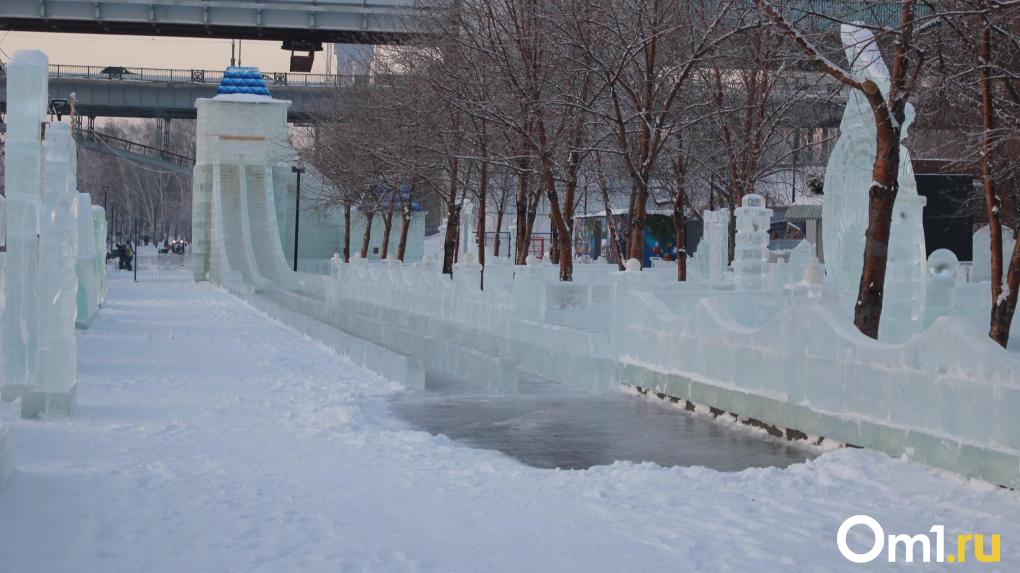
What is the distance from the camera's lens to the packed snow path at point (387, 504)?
22.9 feet

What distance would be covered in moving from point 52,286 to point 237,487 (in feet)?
14.0

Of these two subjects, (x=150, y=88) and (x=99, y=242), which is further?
(x=150, y=88)

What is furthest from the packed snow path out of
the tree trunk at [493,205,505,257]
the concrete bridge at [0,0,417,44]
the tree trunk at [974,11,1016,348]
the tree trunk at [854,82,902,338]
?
the concrete bridge at [0,0,417,44]

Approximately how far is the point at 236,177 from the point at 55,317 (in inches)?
1738

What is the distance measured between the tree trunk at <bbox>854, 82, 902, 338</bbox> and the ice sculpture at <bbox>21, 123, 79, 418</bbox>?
7.76 meters

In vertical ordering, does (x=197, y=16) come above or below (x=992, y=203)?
above

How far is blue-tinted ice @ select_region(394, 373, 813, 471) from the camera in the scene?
34.8ft

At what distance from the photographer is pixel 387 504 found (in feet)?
27.4

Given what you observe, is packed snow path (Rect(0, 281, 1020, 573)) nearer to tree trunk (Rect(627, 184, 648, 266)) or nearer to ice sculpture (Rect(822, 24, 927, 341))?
ice sculpture (Rect(822, 24, 927, 341))

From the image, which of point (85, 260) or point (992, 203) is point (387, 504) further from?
point (85, 260)

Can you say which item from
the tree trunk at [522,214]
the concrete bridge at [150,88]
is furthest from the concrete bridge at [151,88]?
the tree trunk at [522,214]

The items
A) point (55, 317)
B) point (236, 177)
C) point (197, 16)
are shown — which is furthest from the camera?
point (197, 16)

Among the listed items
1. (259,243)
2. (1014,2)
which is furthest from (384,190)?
(1014,2)

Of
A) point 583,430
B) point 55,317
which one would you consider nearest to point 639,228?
point 583,430
